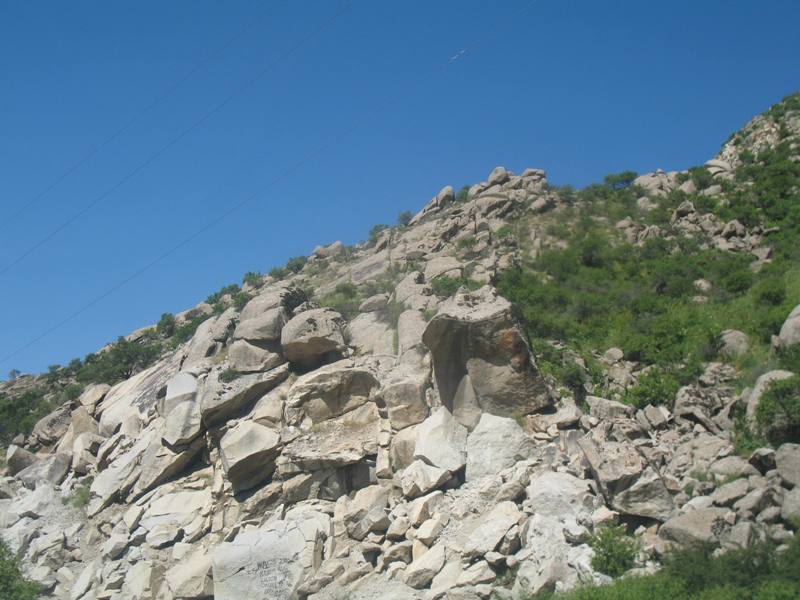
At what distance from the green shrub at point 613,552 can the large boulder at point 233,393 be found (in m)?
12.5

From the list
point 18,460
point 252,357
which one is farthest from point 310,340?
point 18,460

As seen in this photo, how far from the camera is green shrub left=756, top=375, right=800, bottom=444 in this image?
13.8 meters

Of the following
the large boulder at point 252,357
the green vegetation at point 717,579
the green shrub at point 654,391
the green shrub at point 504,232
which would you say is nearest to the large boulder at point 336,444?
the large boulder at point 252,357

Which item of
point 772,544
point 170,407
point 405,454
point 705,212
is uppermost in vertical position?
point 170,407

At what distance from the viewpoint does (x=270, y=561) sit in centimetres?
1653

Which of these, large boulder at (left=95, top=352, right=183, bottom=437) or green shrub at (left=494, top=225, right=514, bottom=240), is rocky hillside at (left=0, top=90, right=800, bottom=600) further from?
green shrub at (left=494, top=225, right=514, bottom=240)

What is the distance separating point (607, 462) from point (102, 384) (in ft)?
79.1

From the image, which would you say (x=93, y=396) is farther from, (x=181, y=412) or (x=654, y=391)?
(x=654, y=391)

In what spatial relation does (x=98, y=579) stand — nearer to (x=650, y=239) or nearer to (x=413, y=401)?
(x=413, y=401)

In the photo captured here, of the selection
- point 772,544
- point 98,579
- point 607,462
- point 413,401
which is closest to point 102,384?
point 98,579

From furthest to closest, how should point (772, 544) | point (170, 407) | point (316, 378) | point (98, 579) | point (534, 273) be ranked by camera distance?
point (534, 273), point (170, 407), point (316, 378), point (98, 579), point (772, 544)

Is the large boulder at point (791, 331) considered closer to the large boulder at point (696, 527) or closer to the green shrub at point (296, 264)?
the large boulder at point (696, 527)

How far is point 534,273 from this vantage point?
29047 mm

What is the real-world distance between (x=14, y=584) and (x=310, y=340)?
10754mm
